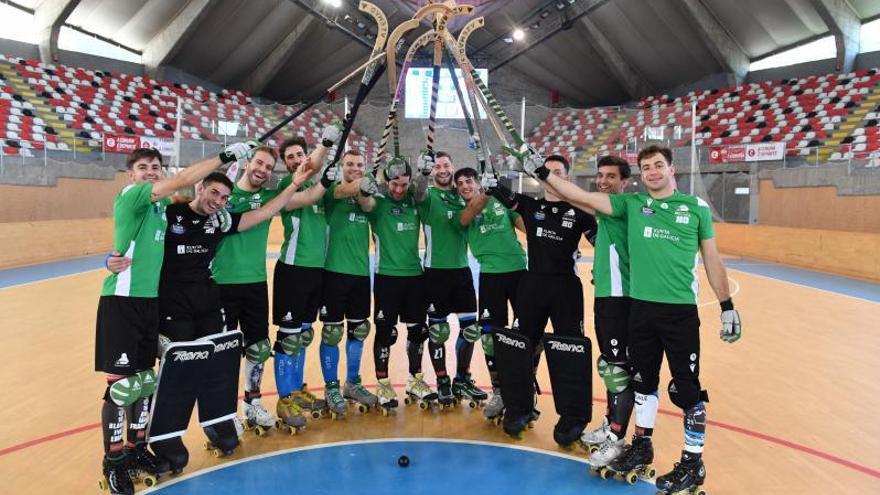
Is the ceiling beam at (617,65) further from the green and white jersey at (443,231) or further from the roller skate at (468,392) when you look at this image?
the roller skate at (468,392)

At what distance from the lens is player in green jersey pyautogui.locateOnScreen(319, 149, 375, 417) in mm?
5145

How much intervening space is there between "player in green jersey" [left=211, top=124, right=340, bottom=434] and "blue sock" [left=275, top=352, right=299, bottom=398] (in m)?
0.14

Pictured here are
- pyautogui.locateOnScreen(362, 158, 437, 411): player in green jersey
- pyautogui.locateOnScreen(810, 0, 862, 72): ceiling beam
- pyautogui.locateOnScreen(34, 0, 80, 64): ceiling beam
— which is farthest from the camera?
pyautogui.locateOnScreen(810, 0, 862, 72): ceiling beam

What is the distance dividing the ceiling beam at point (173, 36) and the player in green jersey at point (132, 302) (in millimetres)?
21964

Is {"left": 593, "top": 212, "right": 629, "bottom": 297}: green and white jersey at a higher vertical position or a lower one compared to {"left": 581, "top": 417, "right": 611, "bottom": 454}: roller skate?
higher

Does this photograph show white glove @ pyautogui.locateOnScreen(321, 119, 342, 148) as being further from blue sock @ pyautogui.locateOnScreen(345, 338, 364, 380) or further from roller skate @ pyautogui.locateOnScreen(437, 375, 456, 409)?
roller skate @ pyautogui.locateOnScreen(437, 375, 456, 409)

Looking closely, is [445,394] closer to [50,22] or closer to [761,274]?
[761,274]

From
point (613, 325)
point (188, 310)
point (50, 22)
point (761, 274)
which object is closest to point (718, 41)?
point (761, 274)

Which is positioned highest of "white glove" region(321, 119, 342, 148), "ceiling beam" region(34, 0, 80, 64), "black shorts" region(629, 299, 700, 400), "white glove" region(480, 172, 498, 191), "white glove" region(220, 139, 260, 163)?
"ceiling beam" region(34, 0, 80, 64)

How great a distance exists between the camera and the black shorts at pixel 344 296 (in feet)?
16.9

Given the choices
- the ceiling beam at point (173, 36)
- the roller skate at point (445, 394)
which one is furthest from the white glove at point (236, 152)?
the ceiling beam at point (173, 36)

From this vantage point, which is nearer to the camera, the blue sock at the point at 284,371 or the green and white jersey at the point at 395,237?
the blue sock at the point at 284,371

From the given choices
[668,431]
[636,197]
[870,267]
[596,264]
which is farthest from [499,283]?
[870,267]

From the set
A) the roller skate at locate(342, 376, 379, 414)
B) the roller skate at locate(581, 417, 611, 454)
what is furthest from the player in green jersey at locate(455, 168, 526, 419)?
the roller skate at locate(342, 376, 379, 414)
